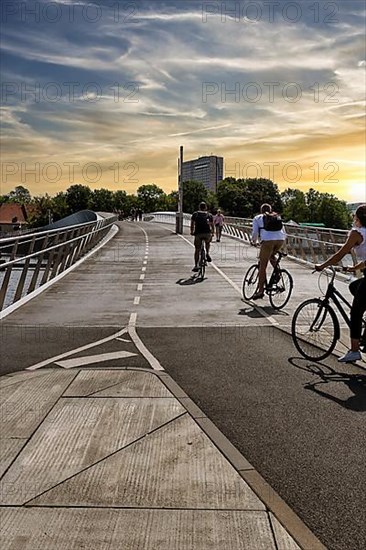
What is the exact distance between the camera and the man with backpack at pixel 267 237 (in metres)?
12.5

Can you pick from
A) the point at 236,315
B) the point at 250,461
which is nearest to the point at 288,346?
the point at 236,315

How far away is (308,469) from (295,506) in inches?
22.5

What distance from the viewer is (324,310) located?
7898 mm

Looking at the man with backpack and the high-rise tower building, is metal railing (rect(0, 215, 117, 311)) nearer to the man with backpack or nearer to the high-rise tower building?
the man with backpack

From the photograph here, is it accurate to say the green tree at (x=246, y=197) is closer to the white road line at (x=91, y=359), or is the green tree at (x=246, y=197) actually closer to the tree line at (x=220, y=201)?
the tree line at (x=220, y=201)

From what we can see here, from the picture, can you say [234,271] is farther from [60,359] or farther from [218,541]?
[218,541]

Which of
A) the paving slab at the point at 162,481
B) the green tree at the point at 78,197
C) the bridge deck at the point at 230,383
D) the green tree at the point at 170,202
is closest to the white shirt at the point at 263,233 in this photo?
the bridge deck at the point at 230,383

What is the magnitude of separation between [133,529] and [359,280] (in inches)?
178

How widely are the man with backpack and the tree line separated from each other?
115837 mm

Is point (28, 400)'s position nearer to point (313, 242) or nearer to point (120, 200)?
point (313, 242)

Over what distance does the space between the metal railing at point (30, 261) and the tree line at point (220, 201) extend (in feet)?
365

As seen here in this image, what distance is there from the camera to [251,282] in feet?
43.5

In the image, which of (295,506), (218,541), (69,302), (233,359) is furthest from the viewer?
(69,302)

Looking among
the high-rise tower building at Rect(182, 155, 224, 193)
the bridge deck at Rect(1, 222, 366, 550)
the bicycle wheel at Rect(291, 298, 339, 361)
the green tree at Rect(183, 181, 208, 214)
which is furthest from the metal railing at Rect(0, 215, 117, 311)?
the high-rise tower building at Rect(182, 155, 224, 193)
